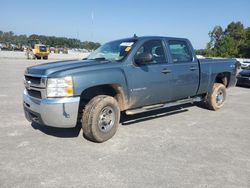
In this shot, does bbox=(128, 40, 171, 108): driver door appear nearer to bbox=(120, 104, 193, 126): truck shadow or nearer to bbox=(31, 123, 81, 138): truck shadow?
bbox=(120, 104, 193, 126): truck shadow

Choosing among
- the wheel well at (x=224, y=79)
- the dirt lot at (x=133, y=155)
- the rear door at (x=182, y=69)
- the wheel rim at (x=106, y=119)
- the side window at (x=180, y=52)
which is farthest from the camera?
the wheel well at (x=224, y=79)

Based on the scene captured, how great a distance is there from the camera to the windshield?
540cm

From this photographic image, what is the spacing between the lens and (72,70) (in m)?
4.38

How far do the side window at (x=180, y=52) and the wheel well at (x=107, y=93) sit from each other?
1.77 meters

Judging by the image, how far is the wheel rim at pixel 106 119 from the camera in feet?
15.7

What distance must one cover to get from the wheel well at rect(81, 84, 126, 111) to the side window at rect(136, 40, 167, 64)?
1.07 metres

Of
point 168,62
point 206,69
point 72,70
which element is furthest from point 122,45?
point 206,69

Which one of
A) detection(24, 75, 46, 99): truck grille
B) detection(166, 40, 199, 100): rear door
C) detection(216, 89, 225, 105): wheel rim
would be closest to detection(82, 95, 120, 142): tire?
detection(24, 75, 46, 99): truck grille

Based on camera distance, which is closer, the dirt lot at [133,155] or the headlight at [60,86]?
the dirt lot at [133,155]

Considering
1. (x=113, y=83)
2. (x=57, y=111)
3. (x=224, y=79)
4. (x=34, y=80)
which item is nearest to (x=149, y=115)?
(x=113, y=83)

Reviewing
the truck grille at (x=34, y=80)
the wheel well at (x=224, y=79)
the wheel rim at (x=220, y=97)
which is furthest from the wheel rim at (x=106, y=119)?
the wheel well at (x=224, y=79)

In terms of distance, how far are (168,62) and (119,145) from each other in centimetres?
228

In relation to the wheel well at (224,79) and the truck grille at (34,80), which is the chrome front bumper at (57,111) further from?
the wheel well at (224,79)

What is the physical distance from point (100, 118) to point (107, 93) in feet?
2.06
